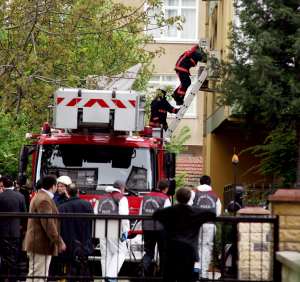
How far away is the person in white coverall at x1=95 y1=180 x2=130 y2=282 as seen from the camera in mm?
14578

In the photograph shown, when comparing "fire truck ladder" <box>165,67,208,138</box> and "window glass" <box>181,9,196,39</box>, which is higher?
"window glass" <box>181,9,196,39</box>

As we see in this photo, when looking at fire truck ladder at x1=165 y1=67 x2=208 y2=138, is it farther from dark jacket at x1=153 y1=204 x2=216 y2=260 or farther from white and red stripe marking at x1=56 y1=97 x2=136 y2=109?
dark jacket at x1=153 y1=204 x2=216 y2=260

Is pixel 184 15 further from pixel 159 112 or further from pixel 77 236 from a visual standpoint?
pixel 77 236

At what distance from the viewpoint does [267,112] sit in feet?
78.4

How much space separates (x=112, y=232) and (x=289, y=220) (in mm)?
2686

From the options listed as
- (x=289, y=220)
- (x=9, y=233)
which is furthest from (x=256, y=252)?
(x=9, y=233)

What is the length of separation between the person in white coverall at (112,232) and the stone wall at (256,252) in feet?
5.12

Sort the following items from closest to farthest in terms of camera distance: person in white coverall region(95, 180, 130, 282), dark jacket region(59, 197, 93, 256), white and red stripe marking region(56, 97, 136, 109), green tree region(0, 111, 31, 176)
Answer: person in white coverall region(95, 180, 130, 282)
dark jacket region(59, 197, 93, 256)
white and red stripe marking region(56, 97, 136, 109)
green tree region(0, 111, 31, 176)

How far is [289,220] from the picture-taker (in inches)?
534

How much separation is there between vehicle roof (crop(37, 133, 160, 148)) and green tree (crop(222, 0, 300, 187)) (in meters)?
3.68

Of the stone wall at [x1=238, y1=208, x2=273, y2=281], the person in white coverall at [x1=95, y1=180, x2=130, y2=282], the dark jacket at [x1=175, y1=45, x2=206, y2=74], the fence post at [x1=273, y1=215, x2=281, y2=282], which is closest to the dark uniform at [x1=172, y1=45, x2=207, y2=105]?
the dark jacket at [x1=175, y1=45, x2=206, y2=74]

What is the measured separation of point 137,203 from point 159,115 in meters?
7.98

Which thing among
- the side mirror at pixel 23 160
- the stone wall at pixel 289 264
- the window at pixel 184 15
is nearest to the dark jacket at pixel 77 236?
the stone wall at pixel 289 264

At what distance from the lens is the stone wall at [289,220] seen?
13523mm
